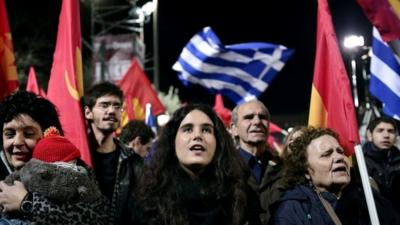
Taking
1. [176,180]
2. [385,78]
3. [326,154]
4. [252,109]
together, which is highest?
[385,78]

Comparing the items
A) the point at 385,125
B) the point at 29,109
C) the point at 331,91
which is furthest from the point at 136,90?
the point at 29,109

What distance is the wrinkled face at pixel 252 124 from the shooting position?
18.6 ft

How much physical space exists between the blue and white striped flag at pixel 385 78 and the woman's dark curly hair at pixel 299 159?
129 cm

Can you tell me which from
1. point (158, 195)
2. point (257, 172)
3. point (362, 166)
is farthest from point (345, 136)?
point (158, 195)

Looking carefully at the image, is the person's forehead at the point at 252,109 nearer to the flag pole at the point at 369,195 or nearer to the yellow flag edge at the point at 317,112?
the yellow flag edge at the point at 317,112

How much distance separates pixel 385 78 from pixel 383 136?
1.26m

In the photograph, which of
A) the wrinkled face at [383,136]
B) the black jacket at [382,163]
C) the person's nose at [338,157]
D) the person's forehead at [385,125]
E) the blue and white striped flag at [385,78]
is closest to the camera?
the person's nose at [338,157]

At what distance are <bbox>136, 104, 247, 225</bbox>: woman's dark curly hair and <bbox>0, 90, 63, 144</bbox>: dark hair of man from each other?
2.23 feet

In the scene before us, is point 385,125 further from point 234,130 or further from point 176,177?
point 176,177

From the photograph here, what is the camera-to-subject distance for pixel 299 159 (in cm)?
429

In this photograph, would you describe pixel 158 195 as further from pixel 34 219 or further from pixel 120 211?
pixel 34 219

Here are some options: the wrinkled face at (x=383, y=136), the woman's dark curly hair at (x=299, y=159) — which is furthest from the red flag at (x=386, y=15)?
the wrinkled face at (x=383, y=136)

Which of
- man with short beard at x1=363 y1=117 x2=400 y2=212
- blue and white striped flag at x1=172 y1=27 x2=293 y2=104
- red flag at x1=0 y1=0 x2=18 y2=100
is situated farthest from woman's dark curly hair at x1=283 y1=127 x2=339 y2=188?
blue and white striped flag at x1=172 y1=27 x2=293 y2=104

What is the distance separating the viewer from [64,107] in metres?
5.27
